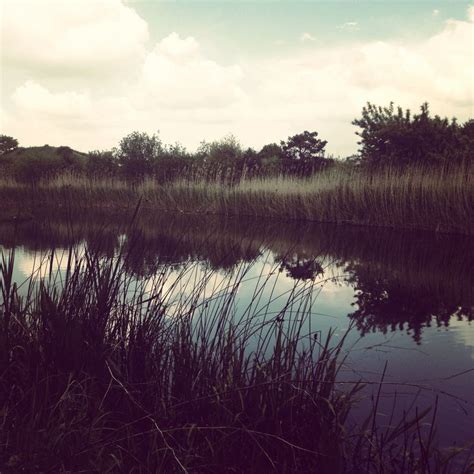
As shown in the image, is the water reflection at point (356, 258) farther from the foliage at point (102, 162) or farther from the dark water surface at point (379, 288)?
the foliage at point (102, 162)

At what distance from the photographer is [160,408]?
2199mm

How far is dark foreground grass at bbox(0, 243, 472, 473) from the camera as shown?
192 centimetres

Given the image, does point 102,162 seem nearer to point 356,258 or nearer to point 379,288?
point 356,258

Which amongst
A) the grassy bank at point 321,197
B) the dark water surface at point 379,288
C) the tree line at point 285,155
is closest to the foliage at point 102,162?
the tree line at point 285,155

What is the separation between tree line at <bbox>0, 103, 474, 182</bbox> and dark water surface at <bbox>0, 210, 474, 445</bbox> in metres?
4.60

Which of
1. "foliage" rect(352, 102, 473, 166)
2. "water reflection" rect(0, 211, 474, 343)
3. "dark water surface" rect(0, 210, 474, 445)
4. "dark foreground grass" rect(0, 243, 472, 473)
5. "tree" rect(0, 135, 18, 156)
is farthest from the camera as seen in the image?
"tree" rect(0, 135, 18, 156)

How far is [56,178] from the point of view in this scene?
21.5m

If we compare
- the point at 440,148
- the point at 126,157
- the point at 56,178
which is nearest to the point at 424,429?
the point at 440,148

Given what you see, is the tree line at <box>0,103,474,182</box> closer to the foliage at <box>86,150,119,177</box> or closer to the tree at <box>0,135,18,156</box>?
the foliage at <box>86,150,119,177</box>

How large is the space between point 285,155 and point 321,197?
14378 mm

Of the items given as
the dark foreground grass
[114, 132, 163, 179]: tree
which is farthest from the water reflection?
[114, 132, 163, 179]: tree

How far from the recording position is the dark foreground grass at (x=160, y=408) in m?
1.92

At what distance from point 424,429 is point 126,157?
24.3 m

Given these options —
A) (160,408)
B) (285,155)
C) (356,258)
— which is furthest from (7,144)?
(160,408)
